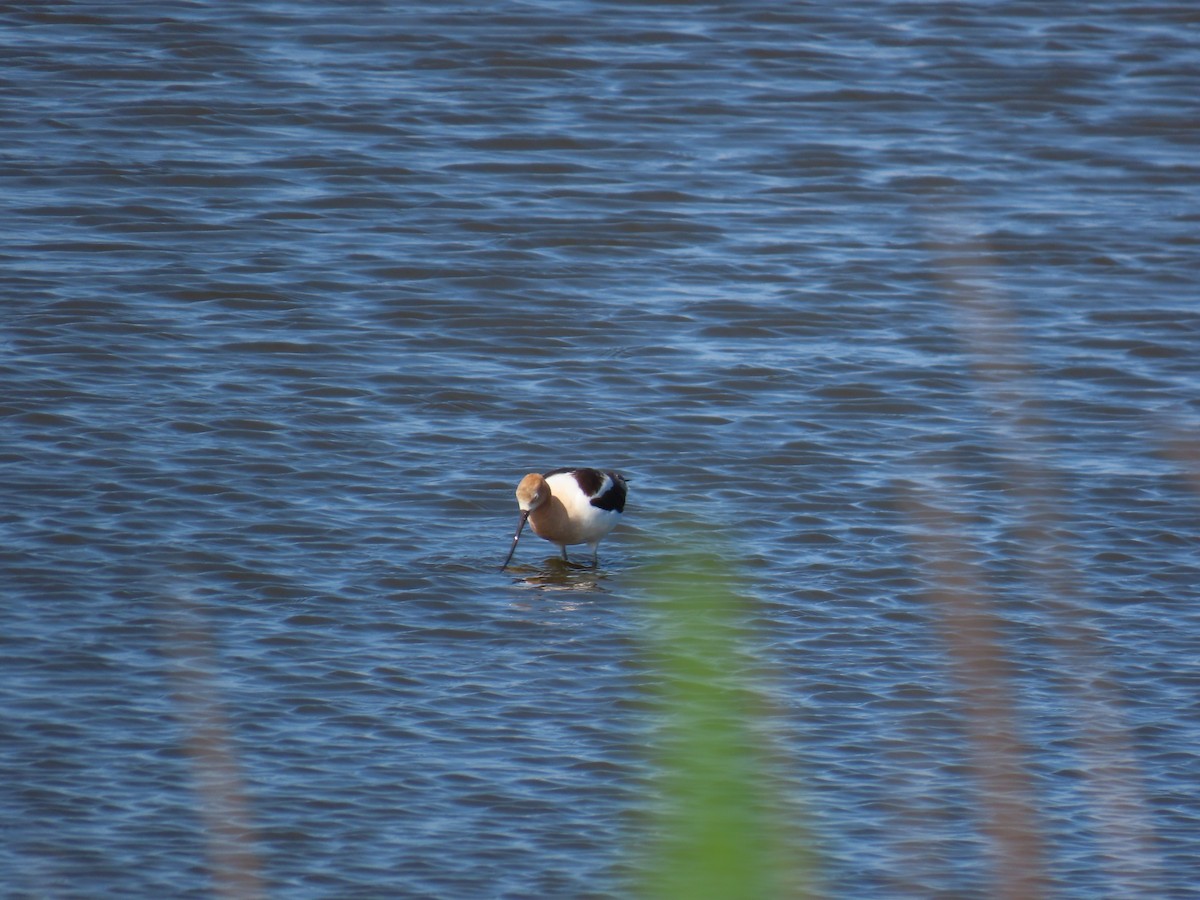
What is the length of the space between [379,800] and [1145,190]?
408 inches

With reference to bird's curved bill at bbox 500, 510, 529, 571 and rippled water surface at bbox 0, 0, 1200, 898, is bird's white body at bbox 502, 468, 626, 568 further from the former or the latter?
rippled water surface at bbox 0, 0, 1200, 898

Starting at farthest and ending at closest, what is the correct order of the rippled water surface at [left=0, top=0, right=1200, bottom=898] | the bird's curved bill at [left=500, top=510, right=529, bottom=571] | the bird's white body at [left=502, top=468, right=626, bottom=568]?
the bird's curved bill at [left=500, top=510, right=529, bottom=571], the bird's white body at [left=502, top=468, right=626, bottom=568], the rippled water surface at [left=0, top=0, right=1200, bottom=898]

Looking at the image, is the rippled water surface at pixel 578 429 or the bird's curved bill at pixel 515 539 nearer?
the rippled water surface at pixel 578 429

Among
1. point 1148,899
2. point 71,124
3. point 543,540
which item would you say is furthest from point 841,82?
point 1148,899

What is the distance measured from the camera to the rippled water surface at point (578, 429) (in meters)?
6.25

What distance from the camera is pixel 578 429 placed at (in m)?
11.1

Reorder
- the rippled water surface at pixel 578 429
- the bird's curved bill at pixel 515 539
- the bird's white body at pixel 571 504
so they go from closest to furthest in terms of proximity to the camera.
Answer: the rippled water surface at pixel 578 429 < the bird's white body at pixel 571 504 < the bird's curved bill at pixel 515 539

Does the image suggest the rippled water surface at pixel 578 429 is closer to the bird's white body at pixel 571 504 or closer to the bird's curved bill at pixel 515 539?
the bird's curved bill at pixel 515 539

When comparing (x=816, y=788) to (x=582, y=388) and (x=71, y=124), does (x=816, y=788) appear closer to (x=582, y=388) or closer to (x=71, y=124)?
(x=582, y=388)

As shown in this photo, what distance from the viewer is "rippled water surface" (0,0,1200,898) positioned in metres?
6.25

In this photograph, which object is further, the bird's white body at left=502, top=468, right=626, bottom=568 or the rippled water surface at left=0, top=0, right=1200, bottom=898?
the bird's white body at left=502, top=468, right=626, bottom=568

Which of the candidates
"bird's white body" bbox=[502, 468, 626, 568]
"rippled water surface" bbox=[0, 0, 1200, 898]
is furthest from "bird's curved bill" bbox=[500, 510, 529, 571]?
"rippled water surface" bbox=[0, 0, 1200, 898]

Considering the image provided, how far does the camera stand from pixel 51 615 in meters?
8.26

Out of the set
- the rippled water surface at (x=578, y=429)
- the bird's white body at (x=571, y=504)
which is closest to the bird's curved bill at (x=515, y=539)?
the bird's white body at (x=571, y=504)
